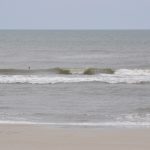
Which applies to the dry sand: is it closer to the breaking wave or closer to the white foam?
the white foam

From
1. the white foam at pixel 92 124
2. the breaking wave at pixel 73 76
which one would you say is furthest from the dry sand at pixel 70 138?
the breaking wave at pixel 73 76

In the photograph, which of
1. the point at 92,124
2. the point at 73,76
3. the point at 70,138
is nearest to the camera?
the point at 70,138

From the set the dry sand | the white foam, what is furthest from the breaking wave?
the dry sand

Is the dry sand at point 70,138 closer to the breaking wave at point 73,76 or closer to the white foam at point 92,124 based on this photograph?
the white foam at point 92,124

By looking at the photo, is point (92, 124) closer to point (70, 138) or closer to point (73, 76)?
point (70, 138)

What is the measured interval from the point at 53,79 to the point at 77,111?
11.3m

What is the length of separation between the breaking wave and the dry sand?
13.2 m

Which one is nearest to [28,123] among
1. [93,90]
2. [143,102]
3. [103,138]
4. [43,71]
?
[103,138]

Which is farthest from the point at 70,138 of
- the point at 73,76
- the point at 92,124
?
the point at 73,76

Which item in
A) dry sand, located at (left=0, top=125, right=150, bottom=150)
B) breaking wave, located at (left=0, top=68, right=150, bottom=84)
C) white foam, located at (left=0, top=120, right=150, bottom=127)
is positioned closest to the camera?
dry sand, located at (left=0, top=125, right=150, bottom=150)

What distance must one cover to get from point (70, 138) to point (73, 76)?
18580 mm

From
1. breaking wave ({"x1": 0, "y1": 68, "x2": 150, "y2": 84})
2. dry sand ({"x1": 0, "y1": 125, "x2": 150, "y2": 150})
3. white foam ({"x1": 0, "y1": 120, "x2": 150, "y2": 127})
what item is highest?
breaking wave ({"x1": 0, "y1": 68, "x2": 150, "y2": 84})

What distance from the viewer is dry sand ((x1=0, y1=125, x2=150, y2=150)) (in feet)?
33.0

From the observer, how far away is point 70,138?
11.0m
